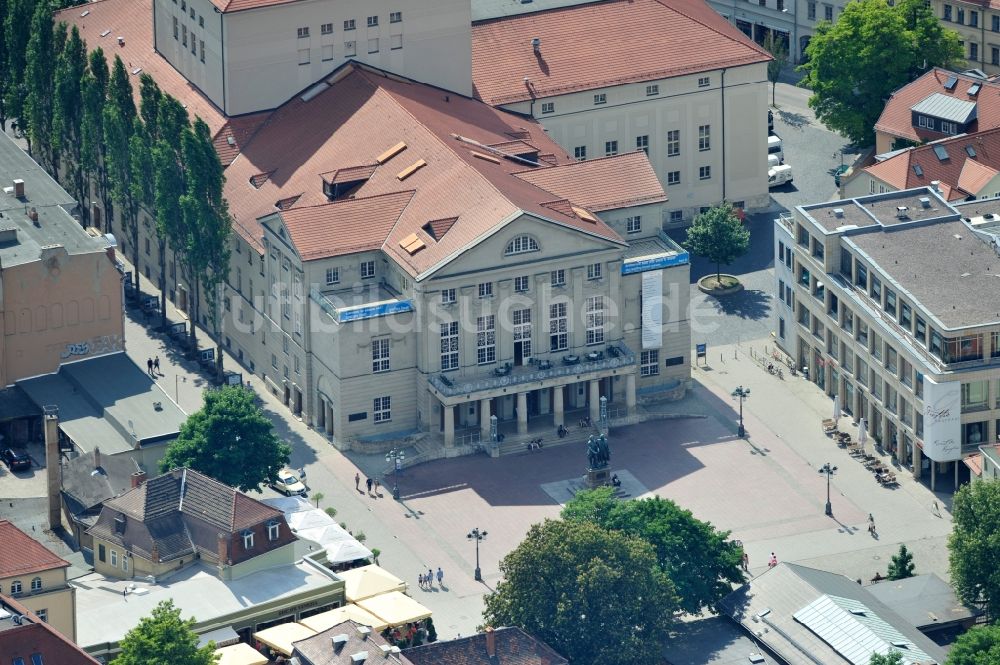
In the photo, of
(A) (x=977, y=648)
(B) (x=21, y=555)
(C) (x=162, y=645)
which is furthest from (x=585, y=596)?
(B) (x=21, y=555)

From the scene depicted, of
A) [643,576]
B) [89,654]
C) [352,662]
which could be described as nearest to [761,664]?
[643,576]

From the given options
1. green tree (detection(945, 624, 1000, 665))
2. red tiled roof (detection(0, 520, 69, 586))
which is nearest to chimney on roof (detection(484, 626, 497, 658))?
red tiled roof (detection(0, 520, 69, 586))

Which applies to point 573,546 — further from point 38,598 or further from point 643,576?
point 38,598

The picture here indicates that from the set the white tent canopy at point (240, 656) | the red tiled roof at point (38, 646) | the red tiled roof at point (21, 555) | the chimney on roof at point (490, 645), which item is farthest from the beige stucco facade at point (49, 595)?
the chimney on roof at point (490, 645)

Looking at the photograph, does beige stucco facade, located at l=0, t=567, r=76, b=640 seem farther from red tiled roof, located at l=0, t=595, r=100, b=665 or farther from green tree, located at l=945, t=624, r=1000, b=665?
green tree, located at l=945, t=624, r=1000, b=665

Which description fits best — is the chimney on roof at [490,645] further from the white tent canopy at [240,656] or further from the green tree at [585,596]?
the white tent canopy at [240,656]

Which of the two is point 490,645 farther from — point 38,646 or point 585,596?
point 38,646
